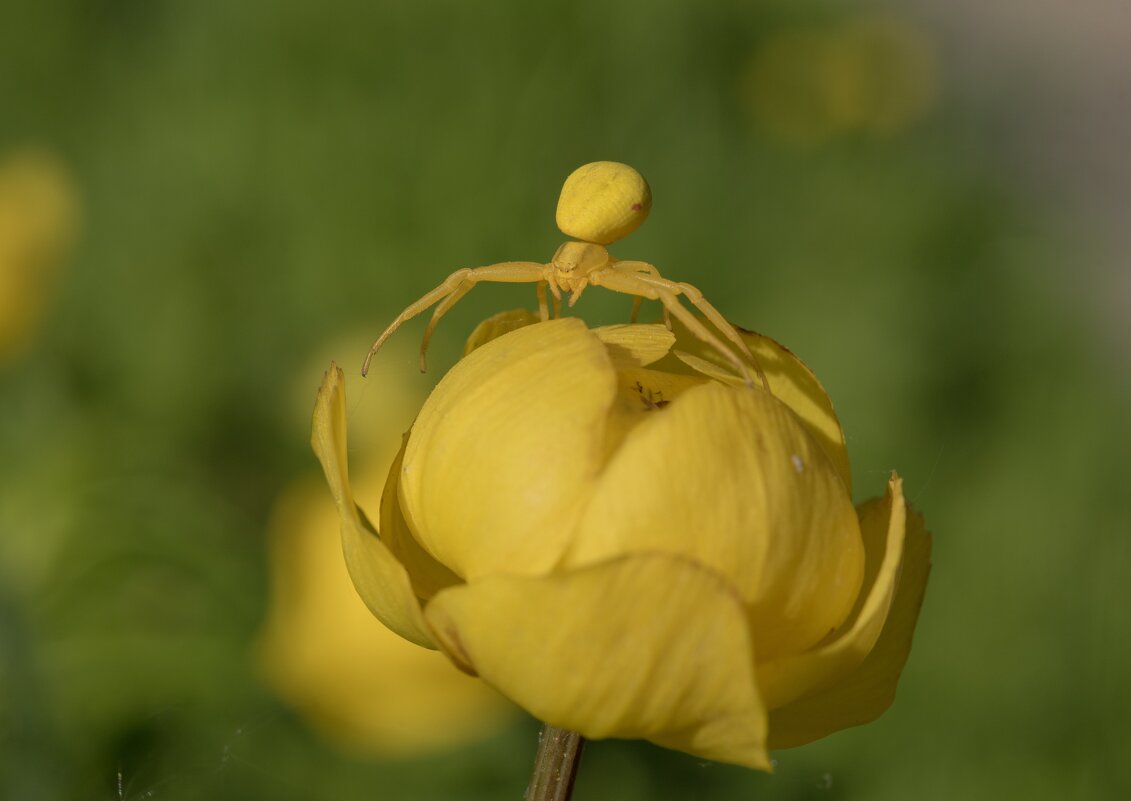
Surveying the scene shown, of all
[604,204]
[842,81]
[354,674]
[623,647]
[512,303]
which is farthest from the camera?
[842,81]

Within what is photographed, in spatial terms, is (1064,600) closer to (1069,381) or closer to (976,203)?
(1069,381)

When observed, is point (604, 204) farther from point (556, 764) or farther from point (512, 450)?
point (556, 764)

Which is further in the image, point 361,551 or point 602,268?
point 602,268

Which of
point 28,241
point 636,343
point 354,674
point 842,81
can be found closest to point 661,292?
point 636,343

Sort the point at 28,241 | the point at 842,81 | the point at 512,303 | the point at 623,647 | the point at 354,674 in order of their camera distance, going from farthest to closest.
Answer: the point at 842,81 → the point at 512,303 → the point at 28,241 → the point at 354,674 → the point at 623,647

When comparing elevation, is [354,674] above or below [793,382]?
below
